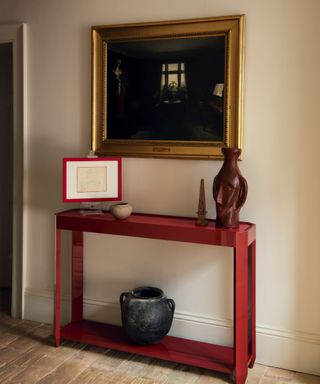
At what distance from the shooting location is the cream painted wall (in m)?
2.50

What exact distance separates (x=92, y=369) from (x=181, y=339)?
1.83ft

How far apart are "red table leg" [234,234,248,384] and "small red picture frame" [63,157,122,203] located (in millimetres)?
813

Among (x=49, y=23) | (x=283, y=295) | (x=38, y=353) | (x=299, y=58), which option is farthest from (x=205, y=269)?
→ (x=49, y=23)

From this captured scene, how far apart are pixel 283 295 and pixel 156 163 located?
105 centimetres

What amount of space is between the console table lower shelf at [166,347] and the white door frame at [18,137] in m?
0.56

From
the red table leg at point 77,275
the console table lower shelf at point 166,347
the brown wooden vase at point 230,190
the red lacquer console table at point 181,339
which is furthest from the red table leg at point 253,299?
the red table leg at point 77,275

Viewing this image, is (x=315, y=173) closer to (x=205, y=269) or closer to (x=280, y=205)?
(x=280, y=205)

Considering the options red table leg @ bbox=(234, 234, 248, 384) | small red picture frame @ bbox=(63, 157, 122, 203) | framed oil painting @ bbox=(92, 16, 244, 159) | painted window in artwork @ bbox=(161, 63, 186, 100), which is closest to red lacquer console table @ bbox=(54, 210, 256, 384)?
red table leg @ bbox=(234, 234, 248, 384)

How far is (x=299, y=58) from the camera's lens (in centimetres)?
247

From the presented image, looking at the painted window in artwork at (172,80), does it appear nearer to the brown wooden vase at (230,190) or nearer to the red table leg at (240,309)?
the brown wooden vase at (230,190)

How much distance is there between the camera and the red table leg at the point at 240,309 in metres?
2.36

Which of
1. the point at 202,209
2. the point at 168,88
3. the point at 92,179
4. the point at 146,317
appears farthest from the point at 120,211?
the point at 168,88

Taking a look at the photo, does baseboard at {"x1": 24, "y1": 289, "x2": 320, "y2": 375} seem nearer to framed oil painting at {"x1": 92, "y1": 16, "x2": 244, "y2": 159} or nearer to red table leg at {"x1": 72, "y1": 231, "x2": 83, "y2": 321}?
red table leg at {"x1": 72, "y1": 231, "x2": 83, "y2": 321}

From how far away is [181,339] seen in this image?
280cm
